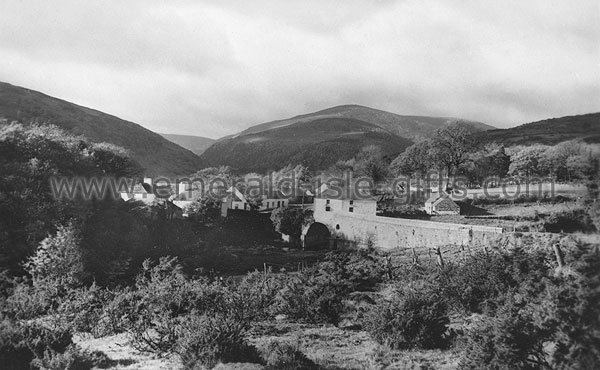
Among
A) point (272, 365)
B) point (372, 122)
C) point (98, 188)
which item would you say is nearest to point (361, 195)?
point (98, 188)

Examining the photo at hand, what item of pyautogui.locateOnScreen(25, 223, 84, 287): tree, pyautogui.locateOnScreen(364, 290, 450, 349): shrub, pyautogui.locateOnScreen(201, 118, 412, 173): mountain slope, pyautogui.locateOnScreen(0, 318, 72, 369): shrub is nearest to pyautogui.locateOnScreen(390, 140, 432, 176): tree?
pyautogui.locateOnScreen(201, 118, 412, 173): mountain slope

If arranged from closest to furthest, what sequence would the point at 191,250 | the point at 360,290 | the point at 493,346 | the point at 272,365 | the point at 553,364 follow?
the point at 553,364, the point at 493,346, the point at 272,365, the point at 360,290, the point at 191,250

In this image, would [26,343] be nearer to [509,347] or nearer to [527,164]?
[509,347]

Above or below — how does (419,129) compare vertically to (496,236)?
above

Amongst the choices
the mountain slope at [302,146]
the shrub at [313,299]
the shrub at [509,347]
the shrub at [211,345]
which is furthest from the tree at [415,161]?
the shrub at [509,347]

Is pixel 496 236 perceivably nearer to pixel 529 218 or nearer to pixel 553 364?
pixel 529 218

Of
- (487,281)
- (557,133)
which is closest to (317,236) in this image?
(487,281)
